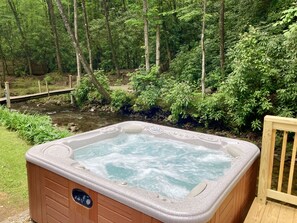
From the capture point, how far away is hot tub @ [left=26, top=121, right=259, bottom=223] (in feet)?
5.76

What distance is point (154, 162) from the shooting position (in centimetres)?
336

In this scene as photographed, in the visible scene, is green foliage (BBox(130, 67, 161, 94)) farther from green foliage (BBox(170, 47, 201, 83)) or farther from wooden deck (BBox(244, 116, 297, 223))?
wooden deck (BBox(244, 116, 297, 223))

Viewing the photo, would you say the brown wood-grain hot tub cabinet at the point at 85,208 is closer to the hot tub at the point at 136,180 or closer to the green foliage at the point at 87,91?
the hot tub at the point at 136,180

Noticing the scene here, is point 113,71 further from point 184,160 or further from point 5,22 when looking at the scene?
point 184,160

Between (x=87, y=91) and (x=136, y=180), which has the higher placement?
(x=87, y=91)

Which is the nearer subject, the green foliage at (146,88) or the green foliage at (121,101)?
the green foliage at (146,88)

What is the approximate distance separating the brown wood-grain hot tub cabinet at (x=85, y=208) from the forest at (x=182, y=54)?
3.00 metres

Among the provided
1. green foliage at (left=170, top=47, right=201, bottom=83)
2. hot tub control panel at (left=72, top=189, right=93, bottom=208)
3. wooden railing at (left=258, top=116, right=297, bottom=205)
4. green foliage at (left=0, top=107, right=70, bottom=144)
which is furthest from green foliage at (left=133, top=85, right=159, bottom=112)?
hot tub control panel at (left=72, top=189, right=93, bottom=208)

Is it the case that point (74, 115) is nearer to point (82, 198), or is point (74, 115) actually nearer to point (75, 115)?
point (75, 115)

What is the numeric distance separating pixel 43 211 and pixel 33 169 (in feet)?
1.36

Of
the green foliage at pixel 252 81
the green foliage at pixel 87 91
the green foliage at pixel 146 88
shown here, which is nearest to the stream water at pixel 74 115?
the green foliage at pixel 87 91

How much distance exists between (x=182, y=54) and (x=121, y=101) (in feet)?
12.4

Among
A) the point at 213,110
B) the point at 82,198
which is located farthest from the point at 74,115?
the point at 82,198

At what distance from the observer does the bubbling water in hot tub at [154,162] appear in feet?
9.25
